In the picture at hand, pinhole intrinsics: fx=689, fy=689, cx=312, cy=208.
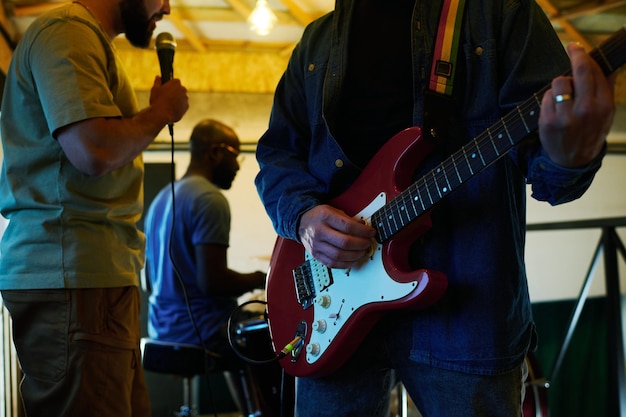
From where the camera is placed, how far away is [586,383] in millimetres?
4488

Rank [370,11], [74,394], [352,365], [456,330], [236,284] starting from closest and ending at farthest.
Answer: [456,330]
[352,365]
[370,11]
[74,394]
[236,284]

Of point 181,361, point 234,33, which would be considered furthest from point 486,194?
point 234,33

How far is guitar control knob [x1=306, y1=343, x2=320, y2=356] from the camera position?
4.28 ft

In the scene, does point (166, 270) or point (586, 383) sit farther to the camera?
point (586, 383)

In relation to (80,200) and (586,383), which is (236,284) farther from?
(586,383)

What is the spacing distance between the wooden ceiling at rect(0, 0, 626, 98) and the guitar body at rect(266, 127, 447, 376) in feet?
13.3

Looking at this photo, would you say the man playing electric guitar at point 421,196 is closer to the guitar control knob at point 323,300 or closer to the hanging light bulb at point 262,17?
the guitar control knob at point 323,300

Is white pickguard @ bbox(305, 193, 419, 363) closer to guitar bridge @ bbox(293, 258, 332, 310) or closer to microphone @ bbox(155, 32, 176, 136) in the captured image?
guitar bridge @ bbox(293, 258, 332, 310)

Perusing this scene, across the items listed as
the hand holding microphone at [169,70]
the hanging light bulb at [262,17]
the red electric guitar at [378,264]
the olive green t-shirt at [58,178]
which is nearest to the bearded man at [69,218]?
the olive green t-shirt at [58,178]

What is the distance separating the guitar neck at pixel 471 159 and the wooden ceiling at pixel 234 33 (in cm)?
422

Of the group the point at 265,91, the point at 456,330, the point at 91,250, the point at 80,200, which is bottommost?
the point at 456,330

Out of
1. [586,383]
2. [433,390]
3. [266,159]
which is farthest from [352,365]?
[586,383]

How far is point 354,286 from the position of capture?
50.3 inches

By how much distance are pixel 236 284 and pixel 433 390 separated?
6.85 feet
